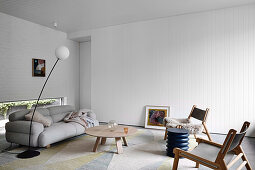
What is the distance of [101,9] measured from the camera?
491cm

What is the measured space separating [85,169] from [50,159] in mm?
738

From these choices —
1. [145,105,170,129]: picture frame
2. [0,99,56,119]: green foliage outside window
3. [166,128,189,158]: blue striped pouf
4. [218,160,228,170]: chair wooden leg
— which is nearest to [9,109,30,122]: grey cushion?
[0,99,56,119]: green foliage outside window

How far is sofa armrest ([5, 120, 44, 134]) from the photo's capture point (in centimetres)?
361

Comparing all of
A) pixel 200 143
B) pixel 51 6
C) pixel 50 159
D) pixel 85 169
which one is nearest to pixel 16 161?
pixel 50 159

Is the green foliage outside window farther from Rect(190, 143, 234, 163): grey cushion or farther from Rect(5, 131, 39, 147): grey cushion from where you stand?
Rect(190, 143, 234, 163): grey cushion

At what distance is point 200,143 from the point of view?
2.78 metres

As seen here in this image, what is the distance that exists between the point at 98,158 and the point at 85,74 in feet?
15.4

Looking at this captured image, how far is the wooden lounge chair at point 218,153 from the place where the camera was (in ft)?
6.84

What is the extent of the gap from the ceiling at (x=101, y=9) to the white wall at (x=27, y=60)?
1.25 ft

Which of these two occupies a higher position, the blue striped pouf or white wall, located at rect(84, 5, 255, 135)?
white wall, located at rect(84, 5, 255, 135)

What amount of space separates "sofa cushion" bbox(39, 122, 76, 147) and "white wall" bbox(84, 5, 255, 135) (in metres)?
2.12

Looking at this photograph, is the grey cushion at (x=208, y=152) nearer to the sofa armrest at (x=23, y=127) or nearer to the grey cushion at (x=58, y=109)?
the sofa armrest at (x=23, y=127)

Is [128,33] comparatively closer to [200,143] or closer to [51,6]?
[51,6]

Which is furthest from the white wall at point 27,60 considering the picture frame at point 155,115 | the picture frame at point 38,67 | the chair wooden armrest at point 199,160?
the chair wooden armrest at point 199,160
